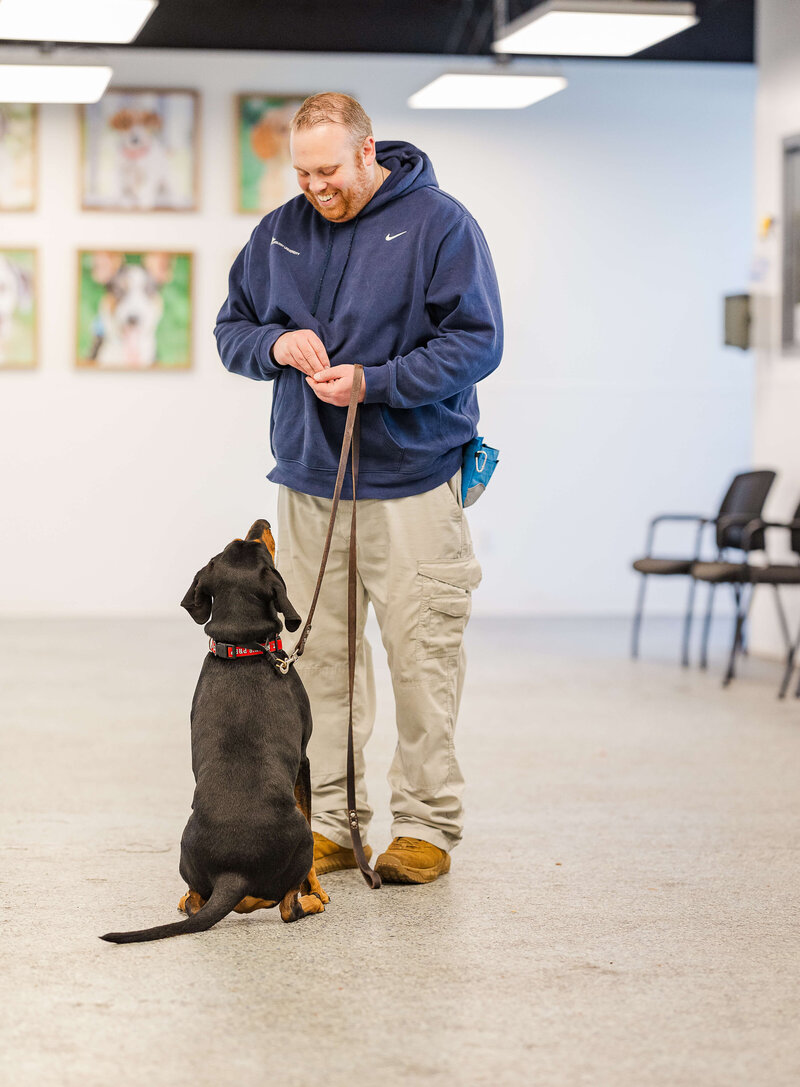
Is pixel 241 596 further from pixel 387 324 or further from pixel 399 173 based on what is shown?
pixel 399 173

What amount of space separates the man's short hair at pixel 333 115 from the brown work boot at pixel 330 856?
1419 millimetres

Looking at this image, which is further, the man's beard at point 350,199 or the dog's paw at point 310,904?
the man's beard at point 350,199

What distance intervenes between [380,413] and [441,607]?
0.41m

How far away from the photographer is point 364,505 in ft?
9.02

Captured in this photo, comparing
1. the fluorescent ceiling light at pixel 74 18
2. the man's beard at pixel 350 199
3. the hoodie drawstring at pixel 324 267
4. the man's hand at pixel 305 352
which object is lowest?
the man's hand at pixel 305 352

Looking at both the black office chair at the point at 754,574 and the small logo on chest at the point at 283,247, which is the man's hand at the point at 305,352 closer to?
the small logo on chest at the point at 283,247

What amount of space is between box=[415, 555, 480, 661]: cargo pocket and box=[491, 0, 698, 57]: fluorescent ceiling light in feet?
10.8

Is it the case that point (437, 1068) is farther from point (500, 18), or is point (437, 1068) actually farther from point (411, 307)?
point (500, 18)

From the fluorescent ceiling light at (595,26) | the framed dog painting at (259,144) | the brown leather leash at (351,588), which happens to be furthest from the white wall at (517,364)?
the brown leather leash at (351,588)

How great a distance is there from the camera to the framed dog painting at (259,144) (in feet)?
25.5

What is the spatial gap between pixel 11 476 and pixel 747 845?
5593mm

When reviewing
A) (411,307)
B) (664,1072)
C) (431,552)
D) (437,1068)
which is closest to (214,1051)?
(437,1068)

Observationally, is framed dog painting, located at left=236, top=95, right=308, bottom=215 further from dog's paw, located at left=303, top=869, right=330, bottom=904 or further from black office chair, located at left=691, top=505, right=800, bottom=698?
dog's paw, located at left=303, top=869, right=330, bottom=904

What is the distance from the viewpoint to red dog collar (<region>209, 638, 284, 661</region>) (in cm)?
241
